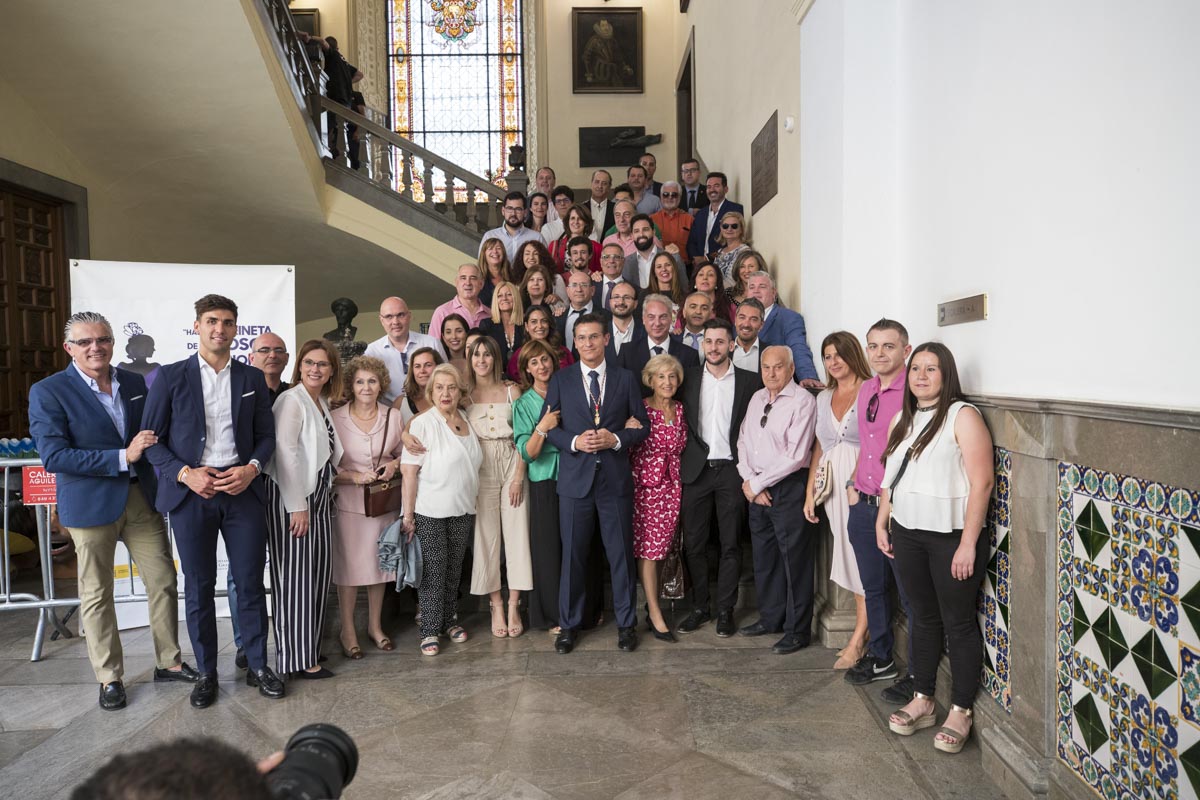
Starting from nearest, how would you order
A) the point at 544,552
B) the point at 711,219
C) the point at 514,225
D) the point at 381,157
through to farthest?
1. the point at 544,552
2. the point at 514,225
3. the point at 711,219
4. the point at 381,157

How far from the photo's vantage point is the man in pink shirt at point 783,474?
154 inches

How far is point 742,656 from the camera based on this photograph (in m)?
3.90

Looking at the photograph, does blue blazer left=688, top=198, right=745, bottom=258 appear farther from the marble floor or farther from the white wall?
the marble floor

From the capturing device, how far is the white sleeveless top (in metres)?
2.76

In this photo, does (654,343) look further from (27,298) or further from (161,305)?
(27,298)

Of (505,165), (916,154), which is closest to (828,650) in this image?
(916,154)

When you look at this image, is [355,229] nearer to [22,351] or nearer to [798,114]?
[22,351]

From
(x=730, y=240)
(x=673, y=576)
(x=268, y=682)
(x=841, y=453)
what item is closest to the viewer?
(x=268, y=682)

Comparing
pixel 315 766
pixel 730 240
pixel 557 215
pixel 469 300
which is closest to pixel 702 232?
pixel 730 240

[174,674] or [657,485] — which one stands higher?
[657,485]

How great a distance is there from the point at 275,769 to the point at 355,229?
7.87m

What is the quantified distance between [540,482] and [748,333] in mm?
1447

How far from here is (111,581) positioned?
3566 mm

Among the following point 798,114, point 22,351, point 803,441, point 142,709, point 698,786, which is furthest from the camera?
point 22,351
